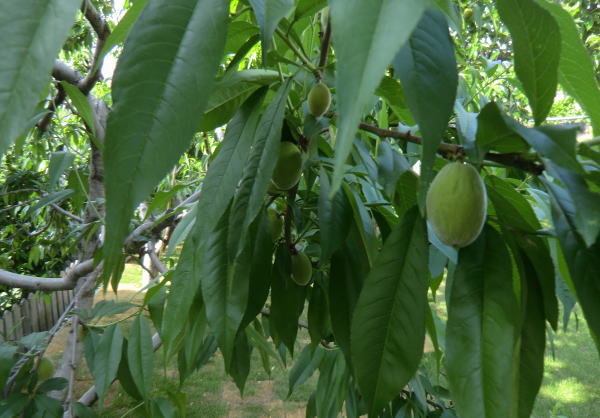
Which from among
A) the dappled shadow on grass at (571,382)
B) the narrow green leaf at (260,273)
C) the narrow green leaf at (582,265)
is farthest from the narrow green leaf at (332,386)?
the dappled shadow on grass at (571,382)

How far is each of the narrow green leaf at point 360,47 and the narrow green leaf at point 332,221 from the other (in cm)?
32

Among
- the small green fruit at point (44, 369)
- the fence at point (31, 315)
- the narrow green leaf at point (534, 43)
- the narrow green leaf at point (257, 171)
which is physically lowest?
the fence at point (31, 315)

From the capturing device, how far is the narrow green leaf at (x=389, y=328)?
448 mm

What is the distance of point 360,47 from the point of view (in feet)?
0.75

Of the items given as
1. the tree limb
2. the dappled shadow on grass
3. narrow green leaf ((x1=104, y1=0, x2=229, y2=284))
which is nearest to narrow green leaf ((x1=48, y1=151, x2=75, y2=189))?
the tree limb

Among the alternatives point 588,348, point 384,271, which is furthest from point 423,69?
point 588,348

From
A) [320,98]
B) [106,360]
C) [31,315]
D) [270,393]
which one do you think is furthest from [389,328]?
[31,315]

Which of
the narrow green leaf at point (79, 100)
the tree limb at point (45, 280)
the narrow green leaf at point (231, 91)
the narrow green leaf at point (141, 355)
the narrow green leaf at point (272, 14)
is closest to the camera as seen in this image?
the narrow green leaf at point (272, 14)

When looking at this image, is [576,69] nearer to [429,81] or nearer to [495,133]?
[495,133]

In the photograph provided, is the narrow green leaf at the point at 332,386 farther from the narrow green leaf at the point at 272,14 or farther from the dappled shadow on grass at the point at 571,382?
the dappled shadow on grass at the point at 571,382

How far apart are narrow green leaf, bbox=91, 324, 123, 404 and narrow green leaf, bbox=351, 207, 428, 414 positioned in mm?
823

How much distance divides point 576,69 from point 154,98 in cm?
44

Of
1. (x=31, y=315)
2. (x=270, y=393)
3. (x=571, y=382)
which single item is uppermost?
(x=31, y=315)

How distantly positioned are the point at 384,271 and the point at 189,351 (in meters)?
0.35
